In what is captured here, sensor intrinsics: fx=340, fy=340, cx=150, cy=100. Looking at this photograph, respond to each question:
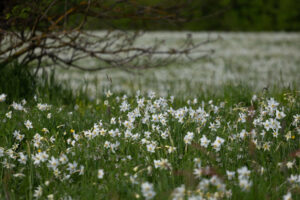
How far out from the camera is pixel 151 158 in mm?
2824

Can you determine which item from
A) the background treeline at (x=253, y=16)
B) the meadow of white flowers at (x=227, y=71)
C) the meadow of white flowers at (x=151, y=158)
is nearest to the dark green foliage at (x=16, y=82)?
the meadow of white flowers at (x=151, y=158)

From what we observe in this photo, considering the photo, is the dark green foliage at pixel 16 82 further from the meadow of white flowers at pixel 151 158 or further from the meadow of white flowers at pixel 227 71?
the meadow of white flowers at pixel 227 71

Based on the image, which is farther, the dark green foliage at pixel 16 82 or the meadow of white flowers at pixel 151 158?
the dark green foliage at pixel 16 82

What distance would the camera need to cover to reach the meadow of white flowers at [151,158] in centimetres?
229

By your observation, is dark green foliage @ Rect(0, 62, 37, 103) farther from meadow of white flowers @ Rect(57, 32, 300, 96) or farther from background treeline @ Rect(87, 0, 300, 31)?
background treeline @ Rect(87, 0, 300, 31)

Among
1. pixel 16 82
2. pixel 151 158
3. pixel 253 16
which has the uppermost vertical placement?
pixel 253 16

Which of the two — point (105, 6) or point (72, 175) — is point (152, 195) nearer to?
point (72, 175)

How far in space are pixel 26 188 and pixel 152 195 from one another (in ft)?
3.33

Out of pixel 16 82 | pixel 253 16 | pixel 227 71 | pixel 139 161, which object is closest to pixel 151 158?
pixel 139 161

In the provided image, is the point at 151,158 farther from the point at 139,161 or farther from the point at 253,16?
the point at 253,16

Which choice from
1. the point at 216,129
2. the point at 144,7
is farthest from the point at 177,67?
the point at 216,129

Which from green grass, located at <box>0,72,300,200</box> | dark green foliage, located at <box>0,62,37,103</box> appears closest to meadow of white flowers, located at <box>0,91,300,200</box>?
green grass, located at <box>0,72,300,200</box>

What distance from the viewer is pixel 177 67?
1403 centimetres

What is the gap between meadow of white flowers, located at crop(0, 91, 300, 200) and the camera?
2.29 meters
